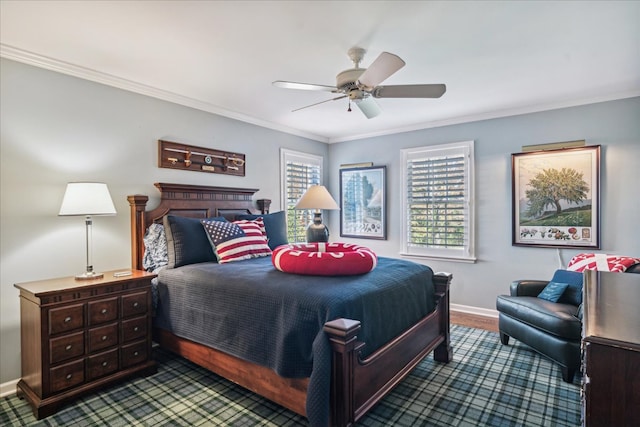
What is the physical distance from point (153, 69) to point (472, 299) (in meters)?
4.37

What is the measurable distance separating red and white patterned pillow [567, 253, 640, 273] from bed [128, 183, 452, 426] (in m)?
1.38

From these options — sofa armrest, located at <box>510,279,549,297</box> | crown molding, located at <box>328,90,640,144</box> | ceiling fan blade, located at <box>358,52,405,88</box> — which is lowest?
sofa armrest, located at <box>510,279,549,297</box>

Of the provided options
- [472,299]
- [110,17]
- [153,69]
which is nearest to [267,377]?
[110,17]

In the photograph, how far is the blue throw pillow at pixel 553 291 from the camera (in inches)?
116

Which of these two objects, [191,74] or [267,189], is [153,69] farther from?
[267,189]

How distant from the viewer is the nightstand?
7.27 feet

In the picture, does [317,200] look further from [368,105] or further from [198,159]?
[198,159]

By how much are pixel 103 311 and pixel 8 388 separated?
89 cm

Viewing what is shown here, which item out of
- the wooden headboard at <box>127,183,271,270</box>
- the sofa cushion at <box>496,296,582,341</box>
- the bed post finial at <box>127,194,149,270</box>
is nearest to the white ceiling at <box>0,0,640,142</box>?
the wooden headboard at <box>127,183,271,270</box>

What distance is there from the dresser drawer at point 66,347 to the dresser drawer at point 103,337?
2.5 inches

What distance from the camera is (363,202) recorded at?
5316mm

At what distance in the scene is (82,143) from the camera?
2.87 metres

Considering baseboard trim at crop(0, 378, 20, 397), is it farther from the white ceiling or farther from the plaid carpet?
the white ceiling

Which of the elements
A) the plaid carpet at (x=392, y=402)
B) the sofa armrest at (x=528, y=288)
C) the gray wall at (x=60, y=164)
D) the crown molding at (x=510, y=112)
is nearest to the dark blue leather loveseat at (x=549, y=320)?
the sofa armrest at (x=528, y=288)
